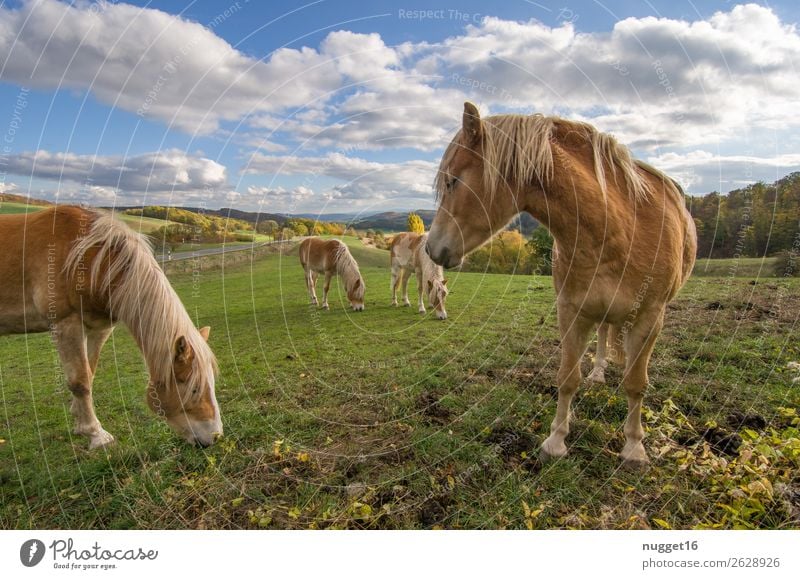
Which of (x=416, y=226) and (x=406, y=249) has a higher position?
(x=416, y=226)

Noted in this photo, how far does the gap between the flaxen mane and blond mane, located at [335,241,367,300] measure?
8310mm

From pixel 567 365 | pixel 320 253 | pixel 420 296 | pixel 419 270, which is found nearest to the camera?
pixel 567 365

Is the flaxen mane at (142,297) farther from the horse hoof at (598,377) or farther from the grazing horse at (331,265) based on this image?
the grazing horse at (331,265)

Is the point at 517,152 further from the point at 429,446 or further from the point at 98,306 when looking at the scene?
the point at 98,306

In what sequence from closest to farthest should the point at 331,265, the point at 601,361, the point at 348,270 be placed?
1. the point at 601,361
2. the point at 348,270
3. the point at 331,265

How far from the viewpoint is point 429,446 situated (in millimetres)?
3621

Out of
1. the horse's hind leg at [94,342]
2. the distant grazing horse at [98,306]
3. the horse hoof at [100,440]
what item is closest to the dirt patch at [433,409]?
the distant grazing horse at [98,306]

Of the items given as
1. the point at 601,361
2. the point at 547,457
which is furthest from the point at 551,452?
the point at 601,361

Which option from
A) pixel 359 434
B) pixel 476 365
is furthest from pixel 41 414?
pixel 476 365

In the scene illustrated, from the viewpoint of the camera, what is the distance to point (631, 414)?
10.7ft

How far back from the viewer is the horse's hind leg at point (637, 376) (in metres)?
2.98

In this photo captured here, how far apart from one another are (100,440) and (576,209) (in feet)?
17.2

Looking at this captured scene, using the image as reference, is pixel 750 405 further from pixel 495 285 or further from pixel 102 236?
pixel 495 285

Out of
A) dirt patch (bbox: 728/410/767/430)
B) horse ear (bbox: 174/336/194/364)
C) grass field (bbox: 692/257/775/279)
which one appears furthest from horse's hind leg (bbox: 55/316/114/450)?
dirt patch (bbox: 728/410/767/430)
